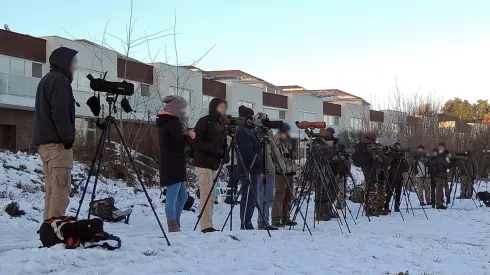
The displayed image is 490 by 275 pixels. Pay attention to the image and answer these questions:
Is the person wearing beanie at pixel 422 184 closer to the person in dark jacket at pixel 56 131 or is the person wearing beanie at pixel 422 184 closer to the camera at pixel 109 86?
the camera at pixel 109 86

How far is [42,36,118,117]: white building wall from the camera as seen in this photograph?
86.4 feet

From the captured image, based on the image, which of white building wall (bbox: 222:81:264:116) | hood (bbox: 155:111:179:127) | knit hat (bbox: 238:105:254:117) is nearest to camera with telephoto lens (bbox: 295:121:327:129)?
knit hat (bbox: 238:105:254:117)

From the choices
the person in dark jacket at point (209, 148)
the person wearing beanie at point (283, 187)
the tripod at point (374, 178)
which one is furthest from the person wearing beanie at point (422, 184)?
the person in dark jacket at point (209, 148)

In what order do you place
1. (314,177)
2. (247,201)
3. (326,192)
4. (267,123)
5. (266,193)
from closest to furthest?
(267,123) < (247,201) < (266,193) < (314,177) < (326,192)

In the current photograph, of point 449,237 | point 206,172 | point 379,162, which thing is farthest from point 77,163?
point 449,237

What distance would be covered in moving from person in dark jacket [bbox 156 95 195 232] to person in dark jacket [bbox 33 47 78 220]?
1657 millimetres

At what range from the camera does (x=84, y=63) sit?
27.4 meters

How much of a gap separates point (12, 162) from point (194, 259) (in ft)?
37.3

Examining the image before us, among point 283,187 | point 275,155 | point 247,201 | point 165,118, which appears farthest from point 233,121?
point 283,187

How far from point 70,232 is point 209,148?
2464mm

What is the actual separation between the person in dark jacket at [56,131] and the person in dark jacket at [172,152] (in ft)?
5.44

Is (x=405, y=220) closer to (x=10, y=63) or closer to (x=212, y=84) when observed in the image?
(x=10, y=63)

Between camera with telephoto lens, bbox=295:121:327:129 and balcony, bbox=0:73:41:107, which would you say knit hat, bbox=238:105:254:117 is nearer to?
camera with telephoto lens, bbox=295:121:327:129

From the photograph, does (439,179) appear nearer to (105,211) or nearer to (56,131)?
(105,211)
